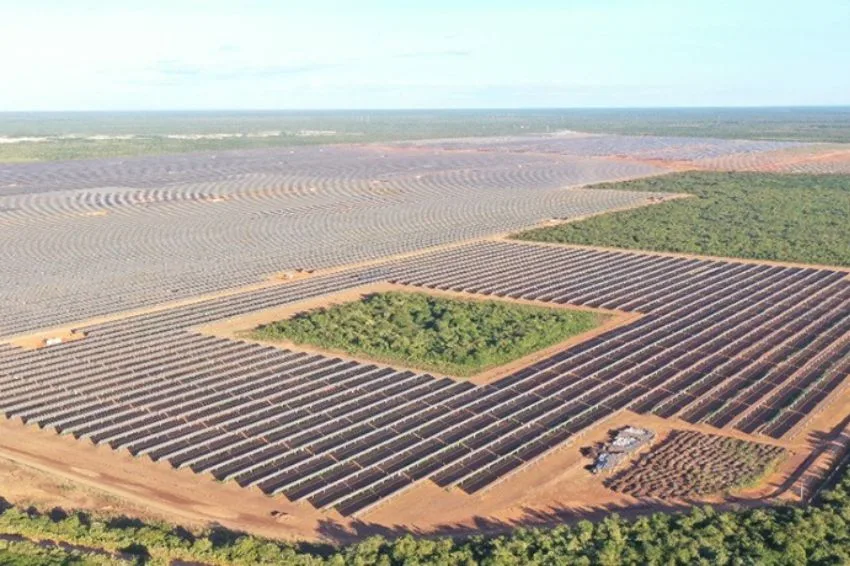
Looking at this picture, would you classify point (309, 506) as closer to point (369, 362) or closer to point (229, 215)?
point (369, 362)

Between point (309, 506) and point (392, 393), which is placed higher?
point (392, 393)

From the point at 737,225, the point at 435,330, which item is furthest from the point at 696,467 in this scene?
the point at 737,225

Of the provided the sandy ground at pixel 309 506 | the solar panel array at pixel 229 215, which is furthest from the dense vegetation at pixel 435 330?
the solar panel array at pixel 229 215

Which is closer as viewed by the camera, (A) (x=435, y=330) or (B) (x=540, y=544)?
(B) (x=540, y=544)

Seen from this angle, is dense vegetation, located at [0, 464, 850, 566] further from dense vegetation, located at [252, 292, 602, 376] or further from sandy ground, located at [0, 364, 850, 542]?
dense vegetation, located at [252, 292, 602, 376]

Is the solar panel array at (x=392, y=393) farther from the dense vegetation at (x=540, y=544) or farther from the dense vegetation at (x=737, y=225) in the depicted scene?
the dense vegetation at (x=737, y=225)

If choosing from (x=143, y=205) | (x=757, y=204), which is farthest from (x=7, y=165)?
(x=757, y=204)

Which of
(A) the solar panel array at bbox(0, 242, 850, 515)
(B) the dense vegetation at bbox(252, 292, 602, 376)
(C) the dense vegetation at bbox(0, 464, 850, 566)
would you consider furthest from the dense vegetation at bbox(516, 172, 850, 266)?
(C) the dense vegetation at bbox(0, 464, 850, 566)

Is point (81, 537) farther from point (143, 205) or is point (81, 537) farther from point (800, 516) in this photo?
point (143, 205)
